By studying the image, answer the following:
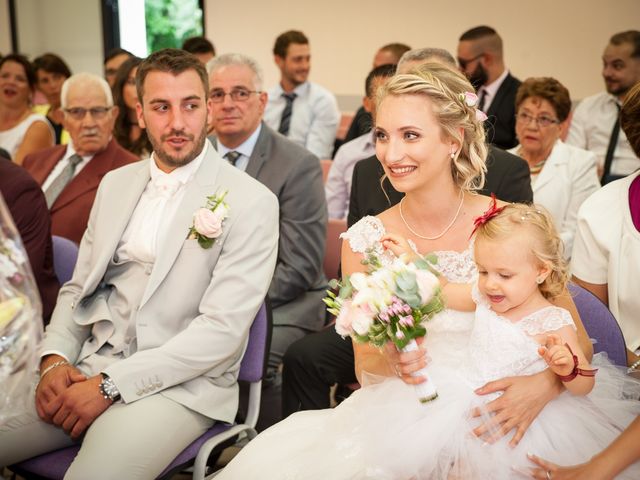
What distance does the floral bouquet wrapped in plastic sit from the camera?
4.86 feet

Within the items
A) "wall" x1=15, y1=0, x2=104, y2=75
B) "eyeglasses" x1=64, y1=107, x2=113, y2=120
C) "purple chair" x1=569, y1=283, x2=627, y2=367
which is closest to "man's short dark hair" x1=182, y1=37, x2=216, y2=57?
"eyeglasses" x1=64, y1=107, x2=113, y2=120

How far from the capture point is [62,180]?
14.3 ft

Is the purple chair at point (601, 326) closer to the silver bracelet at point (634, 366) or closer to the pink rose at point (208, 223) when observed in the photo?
the silver bracelet at point (634, 366)

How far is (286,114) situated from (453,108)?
4.85 meters

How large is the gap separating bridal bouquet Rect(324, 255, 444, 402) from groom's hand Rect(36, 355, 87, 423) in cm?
110

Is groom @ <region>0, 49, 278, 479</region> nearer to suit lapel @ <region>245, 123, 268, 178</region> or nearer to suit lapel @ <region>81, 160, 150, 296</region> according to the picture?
suit lapel @ <region>81, 160, 150, 296</region>

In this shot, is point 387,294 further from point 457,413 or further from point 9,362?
point 9,362

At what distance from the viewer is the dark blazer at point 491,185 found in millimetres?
3201

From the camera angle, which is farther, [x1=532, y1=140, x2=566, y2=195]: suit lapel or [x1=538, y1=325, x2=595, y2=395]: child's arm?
[x1=532, y1=140, x2=566, y2=195]: suit lapel

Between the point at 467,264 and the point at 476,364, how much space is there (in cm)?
46

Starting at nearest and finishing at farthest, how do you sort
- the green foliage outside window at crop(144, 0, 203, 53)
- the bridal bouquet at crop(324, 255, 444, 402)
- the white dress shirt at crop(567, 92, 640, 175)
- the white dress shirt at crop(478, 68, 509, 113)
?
the bridal bouquet at crop(324, 255, 444, 402) → the white dress shirt at crop(567, 92, 640, 175) → the white dress shirt at crop(478, 68, 509, 113) → the green foliage outside window at crop(144, 0, 203, 53)

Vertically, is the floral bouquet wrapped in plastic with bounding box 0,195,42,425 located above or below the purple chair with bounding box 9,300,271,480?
above

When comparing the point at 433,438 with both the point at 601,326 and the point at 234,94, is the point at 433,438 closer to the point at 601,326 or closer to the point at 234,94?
the point at 601,326

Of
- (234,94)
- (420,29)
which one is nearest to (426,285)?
(234,94)
